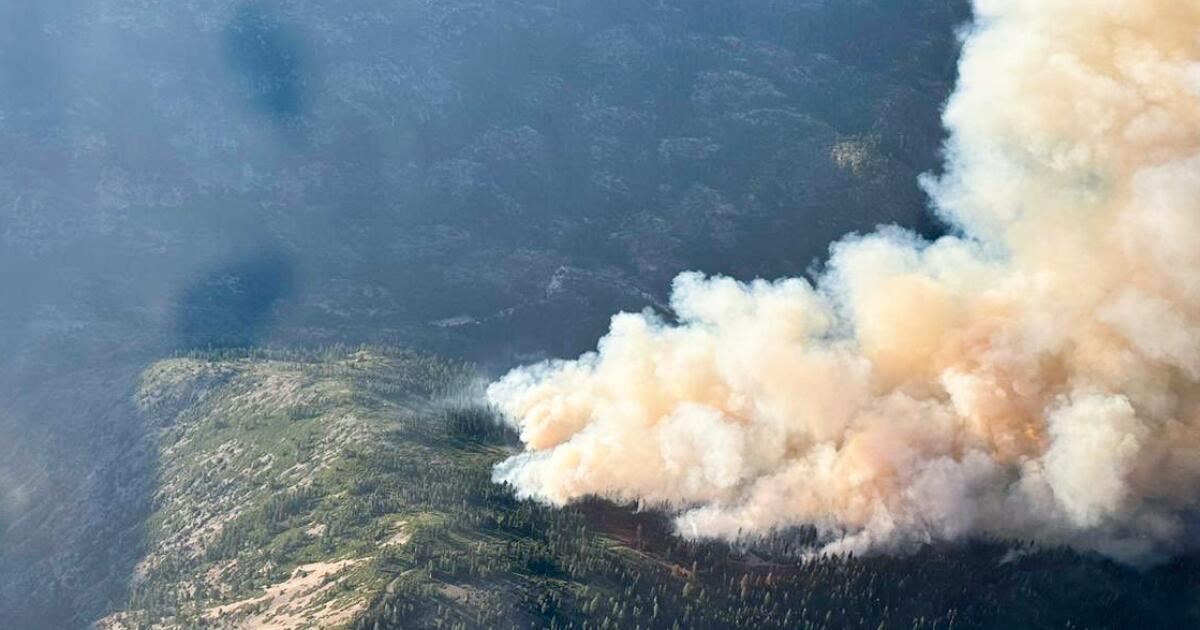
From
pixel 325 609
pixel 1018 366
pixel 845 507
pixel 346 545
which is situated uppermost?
pixel 1018 366

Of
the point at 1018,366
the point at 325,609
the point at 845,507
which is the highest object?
the point at 1018,366

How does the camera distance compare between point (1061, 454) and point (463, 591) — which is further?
point (1061, 454)

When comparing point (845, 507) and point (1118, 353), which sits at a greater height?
point (1118, 353)

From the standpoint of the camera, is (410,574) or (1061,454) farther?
(1061,454)

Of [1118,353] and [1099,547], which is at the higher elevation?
[1118,353]

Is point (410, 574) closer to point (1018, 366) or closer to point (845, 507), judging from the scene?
point (845, 507)

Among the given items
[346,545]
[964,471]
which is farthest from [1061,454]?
[346,545]

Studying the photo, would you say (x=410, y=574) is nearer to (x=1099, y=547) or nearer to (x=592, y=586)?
(x=592, y=586)

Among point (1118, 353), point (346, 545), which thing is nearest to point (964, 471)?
point (1118, 353)
